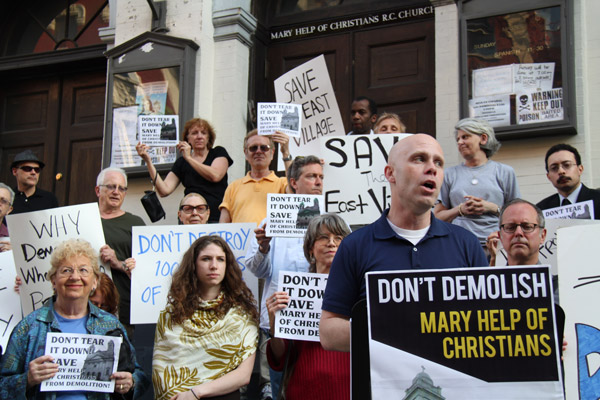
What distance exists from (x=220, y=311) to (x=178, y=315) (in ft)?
0.84

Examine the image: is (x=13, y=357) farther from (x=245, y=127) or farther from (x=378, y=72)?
(x=378, y=72)

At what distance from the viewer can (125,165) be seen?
30.0ft

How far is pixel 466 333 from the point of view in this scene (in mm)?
2604

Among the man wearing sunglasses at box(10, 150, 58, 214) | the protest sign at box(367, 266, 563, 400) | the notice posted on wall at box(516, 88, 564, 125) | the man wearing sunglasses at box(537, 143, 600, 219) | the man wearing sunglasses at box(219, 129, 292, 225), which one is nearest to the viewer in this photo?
the protest sign at box(367, 266, 563, 400)

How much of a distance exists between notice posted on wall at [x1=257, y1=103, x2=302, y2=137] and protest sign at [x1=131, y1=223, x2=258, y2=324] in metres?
1.14

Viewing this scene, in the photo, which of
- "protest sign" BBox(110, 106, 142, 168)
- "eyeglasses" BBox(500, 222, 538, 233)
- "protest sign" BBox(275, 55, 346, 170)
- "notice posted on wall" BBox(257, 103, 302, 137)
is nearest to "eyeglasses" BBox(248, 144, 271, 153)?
"notice posted on wall" BBox(257, 103, 302, 137)

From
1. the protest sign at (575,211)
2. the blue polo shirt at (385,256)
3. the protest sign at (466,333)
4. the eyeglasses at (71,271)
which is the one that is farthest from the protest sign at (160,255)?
the protest sign at (466,333)

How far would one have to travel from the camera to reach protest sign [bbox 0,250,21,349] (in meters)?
5.72

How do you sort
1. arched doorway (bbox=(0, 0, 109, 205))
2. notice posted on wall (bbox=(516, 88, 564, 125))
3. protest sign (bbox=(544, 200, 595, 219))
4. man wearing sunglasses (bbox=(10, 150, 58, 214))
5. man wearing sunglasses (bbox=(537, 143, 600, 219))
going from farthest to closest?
arched doorway (bbox=(0, 0, 109, 205))
man wearing sunglasses (bbox=(10, 150, 58, 214))
notice posted on wall (bbox=(516, 88, 564, 125))
man wearing sunglasses (bbox=(537, 143, 600, 219))
protest sign (bbox=(544, 200, 595, 219))

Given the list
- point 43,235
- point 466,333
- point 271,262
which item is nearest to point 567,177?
point 271,262

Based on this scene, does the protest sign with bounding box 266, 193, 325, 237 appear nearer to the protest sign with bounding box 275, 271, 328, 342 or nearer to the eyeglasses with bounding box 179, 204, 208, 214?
the protest sign with bounding box 275, 271, 328, 342

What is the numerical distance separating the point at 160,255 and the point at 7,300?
3.79 feet

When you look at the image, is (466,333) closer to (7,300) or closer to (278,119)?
(7,300)

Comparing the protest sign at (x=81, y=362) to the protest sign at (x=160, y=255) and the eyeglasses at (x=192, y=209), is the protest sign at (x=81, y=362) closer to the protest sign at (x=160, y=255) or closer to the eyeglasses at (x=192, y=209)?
the protest sign at (x=160, y=255)
